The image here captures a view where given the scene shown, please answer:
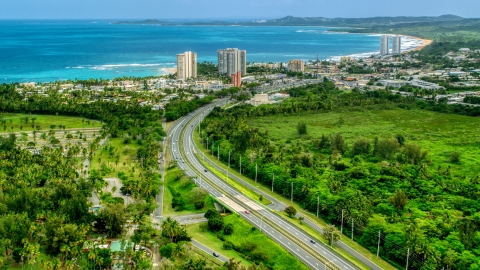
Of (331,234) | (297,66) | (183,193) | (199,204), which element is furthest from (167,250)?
(297,66)

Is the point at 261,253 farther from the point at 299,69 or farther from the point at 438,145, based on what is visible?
the point at 299,69

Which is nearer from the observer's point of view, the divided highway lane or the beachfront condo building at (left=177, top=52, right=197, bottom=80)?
the divided highway lane

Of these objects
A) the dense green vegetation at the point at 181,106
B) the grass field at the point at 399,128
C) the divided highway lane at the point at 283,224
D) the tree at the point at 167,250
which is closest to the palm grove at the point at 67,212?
the tree at the point at 167,250

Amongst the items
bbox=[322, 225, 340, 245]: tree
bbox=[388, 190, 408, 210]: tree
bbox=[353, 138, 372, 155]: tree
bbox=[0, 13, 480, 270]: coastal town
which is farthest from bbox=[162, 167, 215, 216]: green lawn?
bbox=[353, 138, 372, 155]: tree

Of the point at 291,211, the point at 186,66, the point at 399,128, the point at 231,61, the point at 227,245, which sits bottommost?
the point at 227,245

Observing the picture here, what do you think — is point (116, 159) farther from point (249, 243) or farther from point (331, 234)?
point (331, 234)

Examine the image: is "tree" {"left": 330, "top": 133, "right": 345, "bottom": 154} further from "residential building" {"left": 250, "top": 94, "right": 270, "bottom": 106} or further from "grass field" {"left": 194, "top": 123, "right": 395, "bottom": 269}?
"residential building" {"left": 250, "top": 94, "right": 270, "bottom": 106}
